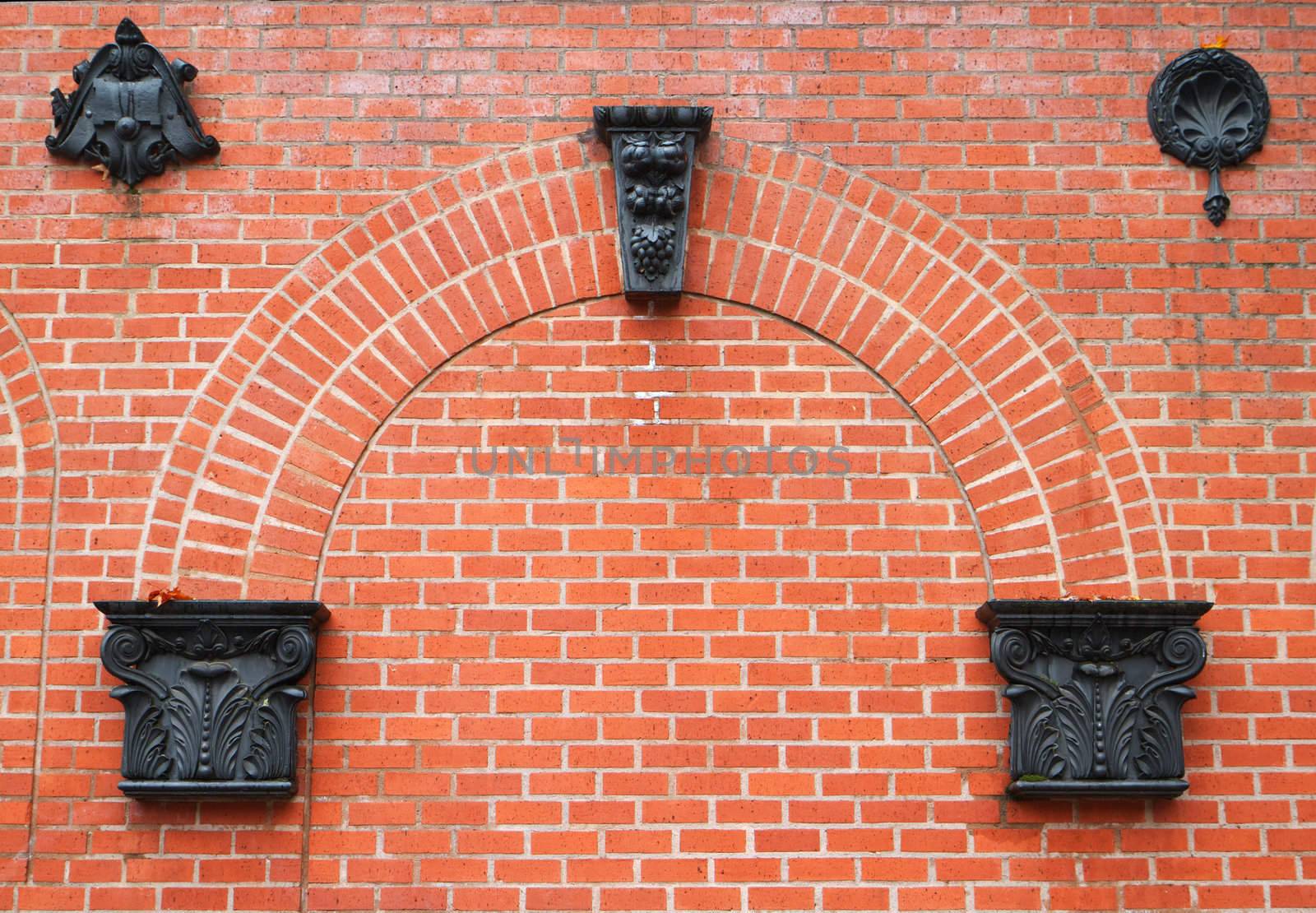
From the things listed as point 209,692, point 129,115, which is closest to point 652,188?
point 129,115

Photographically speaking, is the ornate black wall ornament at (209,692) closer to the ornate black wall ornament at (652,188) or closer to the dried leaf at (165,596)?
the dried leaf at (165,596)

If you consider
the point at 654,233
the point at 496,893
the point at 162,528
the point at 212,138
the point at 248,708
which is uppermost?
the point at 212,138

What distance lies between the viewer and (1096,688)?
4.99m

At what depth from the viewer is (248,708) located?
4934 millimetres

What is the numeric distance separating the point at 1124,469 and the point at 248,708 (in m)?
2.95

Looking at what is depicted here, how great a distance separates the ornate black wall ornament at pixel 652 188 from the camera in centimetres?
533

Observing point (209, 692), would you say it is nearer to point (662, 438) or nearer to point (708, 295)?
point (662, 438)

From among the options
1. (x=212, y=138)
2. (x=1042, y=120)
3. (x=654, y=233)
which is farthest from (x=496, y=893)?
(x=1042, y=120)

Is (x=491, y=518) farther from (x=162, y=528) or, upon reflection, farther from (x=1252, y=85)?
(x=1252, y=85)

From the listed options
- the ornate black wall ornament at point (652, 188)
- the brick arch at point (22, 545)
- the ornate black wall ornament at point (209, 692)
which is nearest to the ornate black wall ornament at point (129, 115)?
the brick arch at point (22, 545)

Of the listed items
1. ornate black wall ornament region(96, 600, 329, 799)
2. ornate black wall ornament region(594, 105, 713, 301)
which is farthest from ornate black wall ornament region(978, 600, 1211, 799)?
ornate black wall ornament region(96, 600, 329, 799)

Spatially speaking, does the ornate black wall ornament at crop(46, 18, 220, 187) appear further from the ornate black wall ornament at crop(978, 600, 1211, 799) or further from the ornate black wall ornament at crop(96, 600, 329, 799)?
the ornate black wall ornament at crop(978, 600, 1211, 799)

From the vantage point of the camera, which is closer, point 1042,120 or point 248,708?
point 248,708

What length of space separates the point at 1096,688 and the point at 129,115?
149 inches
